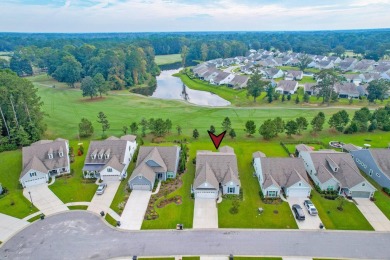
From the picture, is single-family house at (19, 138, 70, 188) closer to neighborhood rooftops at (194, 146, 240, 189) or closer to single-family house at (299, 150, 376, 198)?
neighborhood rooftops at (194, 146, 240, 189)

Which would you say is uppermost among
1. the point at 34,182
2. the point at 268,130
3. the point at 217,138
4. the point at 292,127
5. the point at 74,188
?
the point at 292,127

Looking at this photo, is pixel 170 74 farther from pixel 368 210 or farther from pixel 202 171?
pixel 368 210

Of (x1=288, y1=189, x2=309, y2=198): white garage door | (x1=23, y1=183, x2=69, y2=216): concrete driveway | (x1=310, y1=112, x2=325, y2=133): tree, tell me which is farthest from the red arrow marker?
(x1=23, y1=183, x2=69, y2=216): concrete driveway

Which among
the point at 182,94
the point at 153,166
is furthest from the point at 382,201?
the point at 182,94

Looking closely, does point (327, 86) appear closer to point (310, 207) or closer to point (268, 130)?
point (268, 130)

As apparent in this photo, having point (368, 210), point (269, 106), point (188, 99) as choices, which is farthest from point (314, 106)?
point (368, 210)

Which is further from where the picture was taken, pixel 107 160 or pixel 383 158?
pixel 107 160

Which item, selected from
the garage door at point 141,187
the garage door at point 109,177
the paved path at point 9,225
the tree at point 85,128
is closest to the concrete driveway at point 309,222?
the garage door at point 141,187
